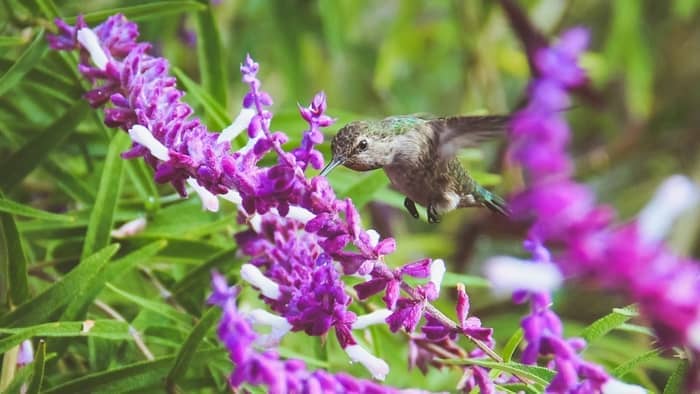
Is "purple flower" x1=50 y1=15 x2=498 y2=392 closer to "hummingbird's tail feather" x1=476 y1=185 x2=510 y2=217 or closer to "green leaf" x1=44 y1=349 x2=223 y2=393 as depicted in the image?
"green leaf" x1=44 y1=349 x2=223 y2=393

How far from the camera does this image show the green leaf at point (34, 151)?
1.01m

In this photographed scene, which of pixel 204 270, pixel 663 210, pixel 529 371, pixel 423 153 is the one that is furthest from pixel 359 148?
pixel 663 210

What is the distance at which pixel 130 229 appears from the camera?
1032 millimetres

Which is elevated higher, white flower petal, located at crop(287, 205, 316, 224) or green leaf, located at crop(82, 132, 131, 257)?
green leaf, located at crop(82, 132, 131, 257)

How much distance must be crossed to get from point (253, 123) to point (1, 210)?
0.85 feet

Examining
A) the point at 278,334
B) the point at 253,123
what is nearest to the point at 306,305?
the point at 278,334

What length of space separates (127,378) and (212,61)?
0.45 m

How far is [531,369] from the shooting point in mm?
755

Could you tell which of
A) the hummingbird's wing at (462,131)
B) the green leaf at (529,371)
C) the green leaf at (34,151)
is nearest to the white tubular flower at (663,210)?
the green leaf at (529,371)

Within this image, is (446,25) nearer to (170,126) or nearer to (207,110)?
(207,110)

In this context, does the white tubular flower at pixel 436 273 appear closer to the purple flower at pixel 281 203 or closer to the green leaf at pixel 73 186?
the purple flower at pixel 281 203

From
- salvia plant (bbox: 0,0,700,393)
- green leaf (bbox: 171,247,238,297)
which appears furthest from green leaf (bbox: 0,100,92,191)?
green leaf (bbox: 171,247,238,297)

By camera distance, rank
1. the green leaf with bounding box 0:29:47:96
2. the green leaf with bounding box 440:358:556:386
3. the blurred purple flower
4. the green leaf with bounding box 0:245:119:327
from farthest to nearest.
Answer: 1. the green leaf with bounding box 0:29:47:96
2. the green leaf with bounding box 0:245:119:327
3. the green leaf with bounding box 440:358:556:386
4. the blurred purple flower

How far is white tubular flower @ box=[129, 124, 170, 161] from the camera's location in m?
0.76
